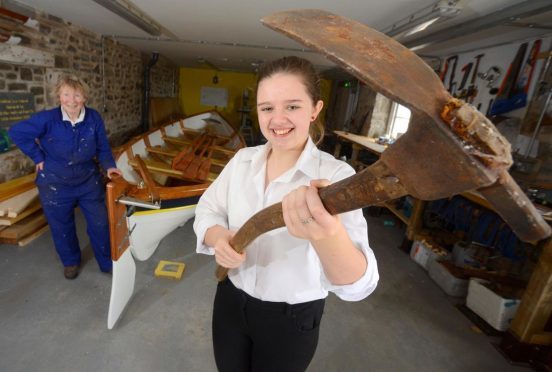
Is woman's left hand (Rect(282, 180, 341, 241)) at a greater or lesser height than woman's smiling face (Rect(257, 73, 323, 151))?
lesser

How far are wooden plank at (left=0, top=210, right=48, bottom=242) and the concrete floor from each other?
0.46 feet

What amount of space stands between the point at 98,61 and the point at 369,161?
5048 millimetres

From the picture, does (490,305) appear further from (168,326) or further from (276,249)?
(168,326)

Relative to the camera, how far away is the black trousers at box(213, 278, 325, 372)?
37.1 inches

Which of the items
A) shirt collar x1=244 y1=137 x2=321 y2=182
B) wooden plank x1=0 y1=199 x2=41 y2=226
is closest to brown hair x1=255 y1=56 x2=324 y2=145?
shirt collar x1=244 y1=137 x2=321 y2=182

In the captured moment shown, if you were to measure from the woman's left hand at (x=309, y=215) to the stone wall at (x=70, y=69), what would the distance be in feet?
12.0

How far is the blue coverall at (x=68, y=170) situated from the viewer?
2.07m

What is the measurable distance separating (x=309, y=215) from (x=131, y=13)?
3.54 metres

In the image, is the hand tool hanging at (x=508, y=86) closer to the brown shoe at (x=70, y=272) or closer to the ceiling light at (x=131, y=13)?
the ceiling light at (x=131, y=13)

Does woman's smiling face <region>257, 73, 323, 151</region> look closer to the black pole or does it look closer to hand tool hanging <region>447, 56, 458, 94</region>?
hand tool hanging <region>447, 56, 458, 94</region>

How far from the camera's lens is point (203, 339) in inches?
78.0

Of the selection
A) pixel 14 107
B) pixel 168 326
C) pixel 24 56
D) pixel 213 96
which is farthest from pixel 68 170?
pixel 213 96

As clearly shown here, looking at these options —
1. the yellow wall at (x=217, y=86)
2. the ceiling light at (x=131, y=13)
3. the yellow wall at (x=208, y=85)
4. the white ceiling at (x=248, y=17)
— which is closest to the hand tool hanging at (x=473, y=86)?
the white ceiling at (x=248, y=17)

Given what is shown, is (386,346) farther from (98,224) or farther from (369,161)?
(369,161)
